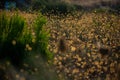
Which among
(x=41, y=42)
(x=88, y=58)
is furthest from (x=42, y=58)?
(x=88, y=58)

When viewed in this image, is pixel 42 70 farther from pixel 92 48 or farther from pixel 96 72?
pixel 92 48

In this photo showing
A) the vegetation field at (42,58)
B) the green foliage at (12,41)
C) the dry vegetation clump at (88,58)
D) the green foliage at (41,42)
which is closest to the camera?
the vegetation field at (42,58)

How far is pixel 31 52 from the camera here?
5.80m

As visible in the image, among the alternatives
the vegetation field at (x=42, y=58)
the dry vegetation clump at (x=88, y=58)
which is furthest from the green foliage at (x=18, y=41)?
the dry vegetation clump at (x=88, y=58)

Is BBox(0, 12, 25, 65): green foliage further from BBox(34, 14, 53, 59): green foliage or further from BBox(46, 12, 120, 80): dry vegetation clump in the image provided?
BBox(46, 12, 120, 80): dry vegetation clump

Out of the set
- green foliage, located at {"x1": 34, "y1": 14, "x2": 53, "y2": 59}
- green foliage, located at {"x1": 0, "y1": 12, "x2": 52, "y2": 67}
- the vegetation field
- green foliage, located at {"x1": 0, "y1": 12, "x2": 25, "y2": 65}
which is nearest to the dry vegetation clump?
the vegetation field

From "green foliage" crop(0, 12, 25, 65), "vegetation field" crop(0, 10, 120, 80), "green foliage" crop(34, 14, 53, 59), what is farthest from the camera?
Result: "green foliage" crop(34, 14, 53, 59)

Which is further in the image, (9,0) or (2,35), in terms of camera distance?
(9,0)

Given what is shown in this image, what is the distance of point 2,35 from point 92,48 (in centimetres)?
281

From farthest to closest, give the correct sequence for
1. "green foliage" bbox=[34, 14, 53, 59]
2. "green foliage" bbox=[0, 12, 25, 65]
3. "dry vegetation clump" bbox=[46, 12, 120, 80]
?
"dry vegetation clump" bbox=[46, 12, 120, 80], "green foliage" bbox=[34, 14, 53, 59], "green foliage" bbox=[0, 12, 25, 65]

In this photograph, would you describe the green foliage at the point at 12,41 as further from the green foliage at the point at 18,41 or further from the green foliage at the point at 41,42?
the green foliage at the point at 41,42

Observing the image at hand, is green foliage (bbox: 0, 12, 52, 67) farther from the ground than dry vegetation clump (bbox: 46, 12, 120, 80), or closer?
farther from the ground

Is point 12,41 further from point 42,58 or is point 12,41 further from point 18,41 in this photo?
point 42,58

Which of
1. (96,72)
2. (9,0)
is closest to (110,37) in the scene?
(96,72)
